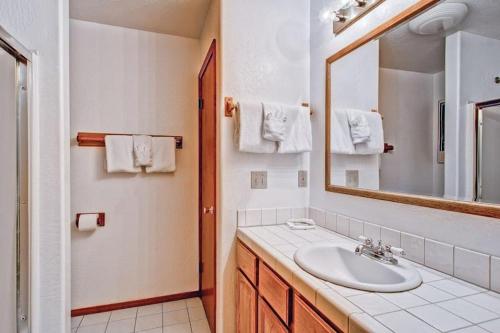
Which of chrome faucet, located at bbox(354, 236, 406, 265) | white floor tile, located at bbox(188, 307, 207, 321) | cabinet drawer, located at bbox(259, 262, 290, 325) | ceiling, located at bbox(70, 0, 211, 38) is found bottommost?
white floor tile, located at bbox(188, 307, 207, 321)

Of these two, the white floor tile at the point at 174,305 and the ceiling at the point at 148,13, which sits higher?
the ceiling at the point at 148,13

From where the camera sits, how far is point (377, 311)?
0.73 meters

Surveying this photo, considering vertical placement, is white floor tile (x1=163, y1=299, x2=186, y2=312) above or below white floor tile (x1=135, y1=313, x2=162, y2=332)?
below

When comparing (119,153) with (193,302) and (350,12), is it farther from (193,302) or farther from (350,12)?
(350,12)

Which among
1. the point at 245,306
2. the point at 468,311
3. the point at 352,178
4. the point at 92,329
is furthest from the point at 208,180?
the point at 468,311

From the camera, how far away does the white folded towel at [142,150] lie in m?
2.26

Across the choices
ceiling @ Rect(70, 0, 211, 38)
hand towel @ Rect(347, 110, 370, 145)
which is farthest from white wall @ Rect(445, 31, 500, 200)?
ceiling @ Rect(70, 0, 211, 38)

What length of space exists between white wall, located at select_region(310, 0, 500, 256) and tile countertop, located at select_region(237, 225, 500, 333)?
0.51 feet

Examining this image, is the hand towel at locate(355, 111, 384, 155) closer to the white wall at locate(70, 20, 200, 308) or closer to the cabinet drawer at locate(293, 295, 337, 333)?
the cabinet drawer at locate(293, 295, 337, 333)

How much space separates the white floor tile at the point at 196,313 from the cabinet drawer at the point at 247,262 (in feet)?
3.08

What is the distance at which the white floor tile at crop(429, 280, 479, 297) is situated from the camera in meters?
0.84

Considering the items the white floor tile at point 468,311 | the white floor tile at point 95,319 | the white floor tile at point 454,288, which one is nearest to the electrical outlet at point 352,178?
the white floor tile at point 454,288

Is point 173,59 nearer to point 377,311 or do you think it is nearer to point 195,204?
point 195,204

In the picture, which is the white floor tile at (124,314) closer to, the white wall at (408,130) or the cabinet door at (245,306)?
the cabinet door at (245,306)
